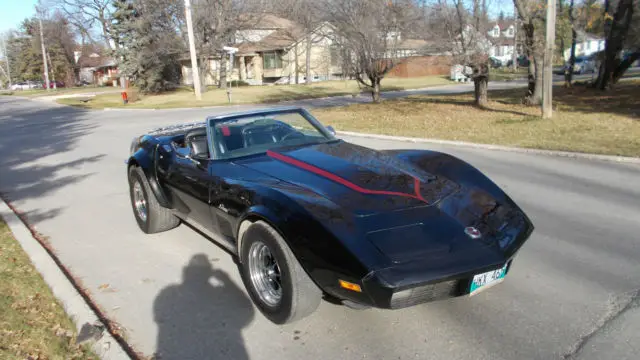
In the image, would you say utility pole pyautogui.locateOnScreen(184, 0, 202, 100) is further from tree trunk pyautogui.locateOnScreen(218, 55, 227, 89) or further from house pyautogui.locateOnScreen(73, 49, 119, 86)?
house pyautogui.locateOnScreen(73, 49, 119, 86)

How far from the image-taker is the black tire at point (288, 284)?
10.2 ft

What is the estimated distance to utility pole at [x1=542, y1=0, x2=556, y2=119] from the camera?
12.3 m

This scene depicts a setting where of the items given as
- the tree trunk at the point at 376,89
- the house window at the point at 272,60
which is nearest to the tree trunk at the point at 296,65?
the house window at the point at 272,60

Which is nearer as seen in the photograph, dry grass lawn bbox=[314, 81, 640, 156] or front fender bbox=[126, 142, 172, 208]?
front fender bbox=[126, 142, 172, 208]

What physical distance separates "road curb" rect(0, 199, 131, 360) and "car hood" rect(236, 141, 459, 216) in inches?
64.1

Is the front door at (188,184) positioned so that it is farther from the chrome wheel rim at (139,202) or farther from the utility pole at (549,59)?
the utility pole at (549,59)

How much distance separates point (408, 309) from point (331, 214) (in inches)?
42.7

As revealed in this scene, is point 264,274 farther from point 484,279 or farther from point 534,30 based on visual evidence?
point 534,30

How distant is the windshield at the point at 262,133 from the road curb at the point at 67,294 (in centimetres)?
163

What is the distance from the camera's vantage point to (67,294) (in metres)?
3.90

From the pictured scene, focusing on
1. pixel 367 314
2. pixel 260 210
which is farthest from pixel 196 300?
pixel 367 314

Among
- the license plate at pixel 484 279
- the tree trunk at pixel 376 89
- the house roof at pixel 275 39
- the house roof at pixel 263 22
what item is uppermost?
the house roof at pixel 263 22

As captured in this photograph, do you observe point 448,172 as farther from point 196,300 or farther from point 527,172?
point 527,172

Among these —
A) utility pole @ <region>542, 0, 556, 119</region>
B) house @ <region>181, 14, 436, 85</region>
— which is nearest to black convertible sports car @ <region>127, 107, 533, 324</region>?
utility pole @ <region>542, 0, 556, 119</region>
